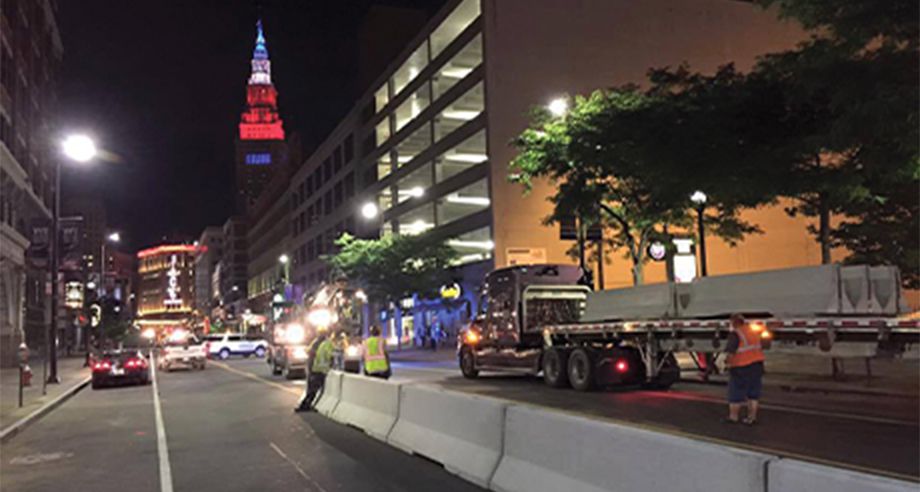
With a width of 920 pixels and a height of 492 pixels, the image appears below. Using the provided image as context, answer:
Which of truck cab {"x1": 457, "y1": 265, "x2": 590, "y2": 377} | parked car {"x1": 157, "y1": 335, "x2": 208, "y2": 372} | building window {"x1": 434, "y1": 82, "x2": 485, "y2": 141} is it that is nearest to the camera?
truck cab {"x1": 457, "y1": 265, "x2": 590, "y2": 377}

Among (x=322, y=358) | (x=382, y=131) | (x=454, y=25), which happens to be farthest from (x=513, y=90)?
(x=322, y=358)

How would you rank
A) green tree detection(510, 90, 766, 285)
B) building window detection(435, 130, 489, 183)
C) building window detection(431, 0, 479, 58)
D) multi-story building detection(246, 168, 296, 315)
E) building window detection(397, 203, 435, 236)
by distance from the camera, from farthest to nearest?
multi-story building detection(246, 168, 296, 315) < building window detection(397, 203, 435, 236) < building window detection(435, 130, 489, 183) < building window detection(431, 0, 479, 58) < green tree detection(510, 90, 766, 285)

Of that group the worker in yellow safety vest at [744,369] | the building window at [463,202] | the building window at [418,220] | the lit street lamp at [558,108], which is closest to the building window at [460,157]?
the building window at [463,202]

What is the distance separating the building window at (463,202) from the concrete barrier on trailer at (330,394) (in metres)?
33.8

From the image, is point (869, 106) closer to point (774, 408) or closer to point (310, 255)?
point (774, 408)

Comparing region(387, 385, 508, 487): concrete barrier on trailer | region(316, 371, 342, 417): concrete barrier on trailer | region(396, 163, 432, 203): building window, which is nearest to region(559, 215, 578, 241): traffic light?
region(316, 371, 342, 417): concrete barrier on trailer

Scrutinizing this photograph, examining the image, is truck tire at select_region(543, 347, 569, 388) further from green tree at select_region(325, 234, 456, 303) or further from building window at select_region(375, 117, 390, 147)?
building window at select_region(375, 117, 390, 147)

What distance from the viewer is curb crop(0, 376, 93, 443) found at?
14086mm

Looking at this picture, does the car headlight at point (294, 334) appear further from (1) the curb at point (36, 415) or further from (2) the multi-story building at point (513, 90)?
(2) the multi-story building at point (513, 90)

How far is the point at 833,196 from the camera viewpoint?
19625 millimetres

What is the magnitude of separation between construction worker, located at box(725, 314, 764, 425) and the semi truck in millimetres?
1414

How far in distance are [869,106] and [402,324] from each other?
54.5 meters

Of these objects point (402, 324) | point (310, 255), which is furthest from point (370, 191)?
point (310, 255)

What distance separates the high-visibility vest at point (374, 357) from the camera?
17.9 m
